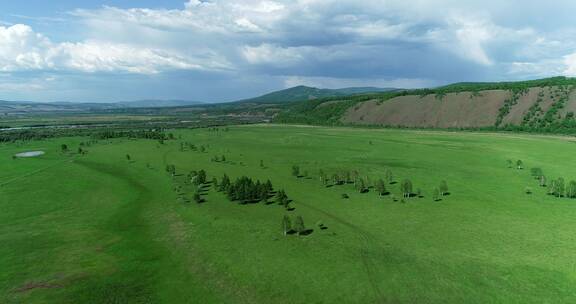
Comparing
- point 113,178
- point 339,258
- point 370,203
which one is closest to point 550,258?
point 339,258

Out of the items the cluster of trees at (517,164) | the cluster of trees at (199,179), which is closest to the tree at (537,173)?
the cluster of trees at (517,164)

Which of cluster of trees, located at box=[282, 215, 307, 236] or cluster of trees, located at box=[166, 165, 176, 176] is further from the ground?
cluster of trees, located at box=[166, 165, 176, 176]

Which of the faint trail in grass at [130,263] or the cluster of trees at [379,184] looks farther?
the cluster of trees at [379,184]

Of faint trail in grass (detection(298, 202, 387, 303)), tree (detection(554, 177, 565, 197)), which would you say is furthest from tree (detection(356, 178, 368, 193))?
tree (detection(554, 177, 565, 197))

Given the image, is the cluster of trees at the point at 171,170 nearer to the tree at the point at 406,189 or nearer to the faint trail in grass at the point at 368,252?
the faint trail in grass at the point at 368,252

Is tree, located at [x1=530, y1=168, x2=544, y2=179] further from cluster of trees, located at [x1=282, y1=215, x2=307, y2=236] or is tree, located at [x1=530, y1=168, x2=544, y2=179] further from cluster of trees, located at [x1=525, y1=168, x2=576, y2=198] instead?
cluster of trees, located at [x1=282, y1=215, x2=307, y2=236]

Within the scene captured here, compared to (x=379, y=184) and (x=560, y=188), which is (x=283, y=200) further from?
(x=560, y=188)
